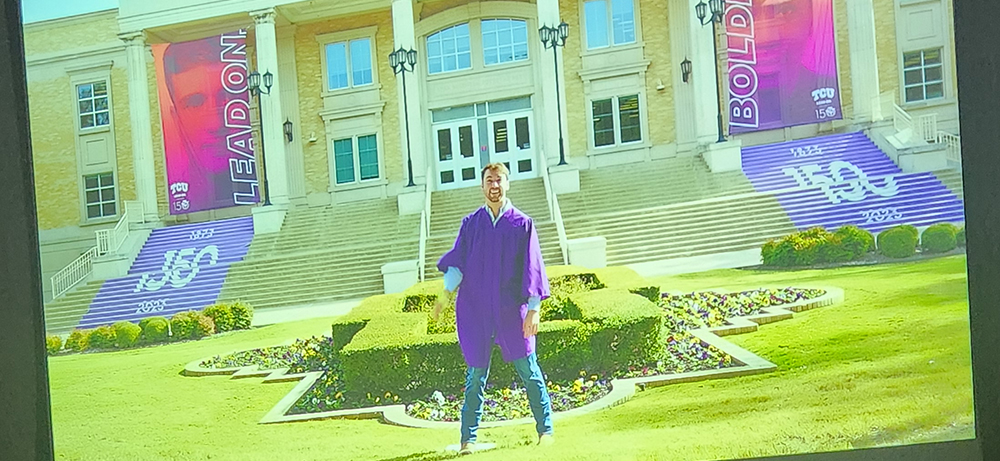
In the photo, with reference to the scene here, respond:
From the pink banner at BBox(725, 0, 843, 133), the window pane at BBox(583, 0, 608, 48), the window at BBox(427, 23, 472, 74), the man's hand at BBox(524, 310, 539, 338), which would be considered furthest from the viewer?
the window at BBox(427, 23, 472, 74)

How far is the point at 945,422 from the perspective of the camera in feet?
17.0

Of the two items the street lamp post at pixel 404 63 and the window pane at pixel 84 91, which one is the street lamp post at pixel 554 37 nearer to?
the street lamp post at pixel 404 63

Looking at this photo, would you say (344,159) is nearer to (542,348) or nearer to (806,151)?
(542,348)

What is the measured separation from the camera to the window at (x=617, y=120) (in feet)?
17.9

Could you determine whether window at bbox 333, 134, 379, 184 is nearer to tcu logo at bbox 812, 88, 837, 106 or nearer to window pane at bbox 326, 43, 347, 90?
window pane at bbox 326, 43, 347, 90

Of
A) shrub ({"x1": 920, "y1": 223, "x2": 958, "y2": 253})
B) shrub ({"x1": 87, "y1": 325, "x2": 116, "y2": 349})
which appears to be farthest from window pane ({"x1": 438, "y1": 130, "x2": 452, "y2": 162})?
shrub ({"x1": 920, "y1": 223, "x2": 958, "y2": 253})

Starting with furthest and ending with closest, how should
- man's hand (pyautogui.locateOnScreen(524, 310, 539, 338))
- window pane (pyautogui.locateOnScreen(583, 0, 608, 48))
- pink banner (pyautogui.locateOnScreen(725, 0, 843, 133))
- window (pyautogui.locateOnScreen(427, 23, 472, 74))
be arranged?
window (pyautogui.locateOnScreen(427, 23, 472, 74)), window pane (pyautogui.locateOnScreen(583, 0, 608, 48)), pink banner (pyautogui.locateOnScreen(725, 0, 843, 133)), man's hand (pyautogui.locateOnScreen(524, 310, 539, 338))

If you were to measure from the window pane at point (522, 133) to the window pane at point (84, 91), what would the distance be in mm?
2574

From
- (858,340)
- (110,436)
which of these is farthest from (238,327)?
(858,340)

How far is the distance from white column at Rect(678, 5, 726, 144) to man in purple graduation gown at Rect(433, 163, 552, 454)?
1.22 metres

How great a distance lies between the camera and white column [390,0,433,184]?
216 inches

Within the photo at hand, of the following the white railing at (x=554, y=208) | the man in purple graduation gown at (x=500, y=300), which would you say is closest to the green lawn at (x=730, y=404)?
the man in purple graduation gown at (x=500, y=300)

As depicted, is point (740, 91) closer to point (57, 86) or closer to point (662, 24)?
point (662, 24)

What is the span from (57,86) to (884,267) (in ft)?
16.3
